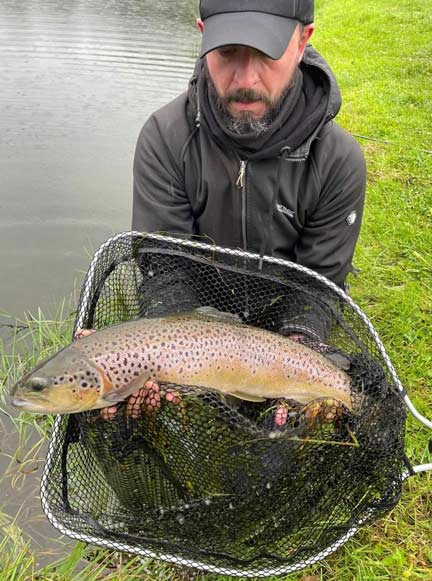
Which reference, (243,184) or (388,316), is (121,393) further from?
(388,316)

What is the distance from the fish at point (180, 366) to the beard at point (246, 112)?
81 cm

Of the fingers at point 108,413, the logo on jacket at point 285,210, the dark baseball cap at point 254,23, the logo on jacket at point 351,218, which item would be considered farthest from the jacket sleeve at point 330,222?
the fingers at point 108,413

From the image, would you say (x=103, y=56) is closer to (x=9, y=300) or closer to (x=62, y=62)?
(x=62, y=62)

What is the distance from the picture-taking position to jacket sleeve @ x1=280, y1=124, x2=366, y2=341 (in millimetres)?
2529

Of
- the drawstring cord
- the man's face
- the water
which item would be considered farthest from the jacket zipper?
the water

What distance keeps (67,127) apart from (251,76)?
6.09 meters

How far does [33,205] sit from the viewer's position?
19.7 ft

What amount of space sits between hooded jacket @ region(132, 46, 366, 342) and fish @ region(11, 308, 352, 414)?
60 centimetres

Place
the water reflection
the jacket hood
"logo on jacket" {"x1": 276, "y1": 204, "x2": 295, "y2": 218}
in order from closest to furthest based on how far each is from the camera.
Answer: the jacket hood < "logo on jacket" {"x1": 276, "y1": 204, "x2": 295, "y2": 218} < the water reflection

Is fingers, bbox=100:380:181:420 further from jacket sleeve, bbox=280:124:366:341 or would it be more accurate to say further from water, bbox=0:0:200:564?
water, bbox=0:0:200:564

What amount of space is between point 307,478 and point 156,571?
82cm

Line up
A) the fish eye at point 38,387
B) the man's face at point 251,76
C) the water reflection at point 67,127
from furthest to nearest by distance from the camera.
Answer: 1. the water reflection at point 67,127
2. the man's face at point 251,76
3. the fish eye at point 38,387

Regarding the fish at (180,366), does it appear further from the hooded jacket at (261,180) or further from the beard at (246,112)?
the beard at (246,112)

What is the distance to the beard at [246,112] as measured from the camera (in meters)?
2.38
